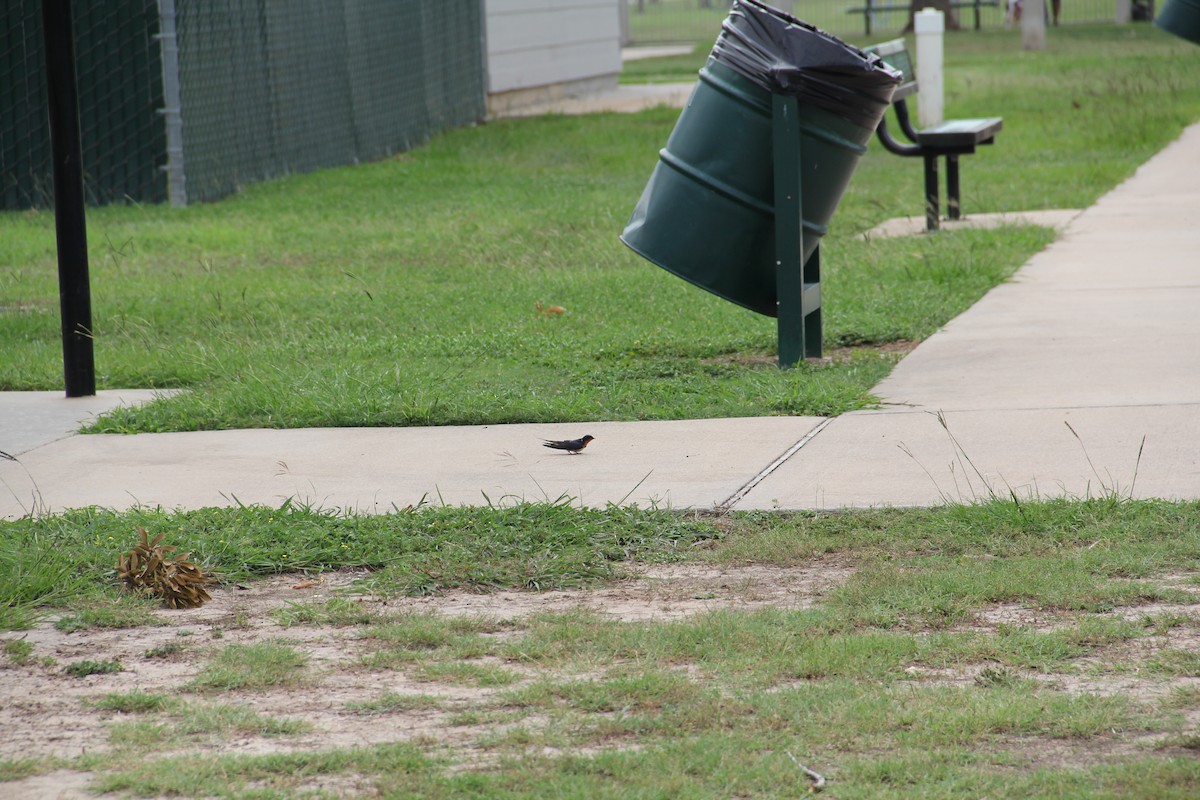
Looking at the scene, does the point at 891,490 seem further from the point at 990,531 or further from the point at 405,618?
the point at 405,618

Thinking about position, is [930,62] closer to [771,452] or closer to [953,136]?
[953,136]

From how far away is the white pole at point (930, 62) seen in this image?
1698 centimetres

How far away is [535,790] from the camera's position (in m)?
2.94

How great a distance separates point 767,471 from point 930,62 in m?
13.0

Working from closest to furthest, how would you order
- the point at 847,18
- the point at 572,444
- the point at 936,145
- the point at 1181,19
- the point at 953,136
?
the point at 572,444 → the point at 953,136 → the point at 936,145 → the point at 1181,19 → the point at 847,18

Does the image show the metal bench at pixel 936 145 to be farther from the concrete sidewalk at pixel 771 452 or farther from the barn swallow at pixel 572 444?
the barn swallow at pixel 572 444

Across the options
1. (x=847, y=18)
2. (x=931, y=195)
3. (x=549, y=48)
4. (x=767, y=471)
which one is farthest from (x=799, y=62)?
(x=847, y=18)

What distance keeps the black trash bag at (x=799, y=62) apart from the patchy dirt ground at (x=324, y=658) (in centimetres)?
279

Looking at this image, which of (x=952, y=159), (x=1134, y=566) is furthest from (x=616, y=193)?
(x=1134, y=566)

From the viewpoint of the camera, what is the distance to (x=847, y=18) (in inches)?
2265

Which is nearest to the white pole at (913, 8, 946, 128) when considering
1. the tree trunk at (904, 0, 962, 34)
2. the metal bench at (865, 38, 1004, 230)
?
the metal bench at (865, 38, 1004, 230)

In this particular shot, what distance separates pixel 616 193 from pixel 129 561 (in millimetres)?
9610

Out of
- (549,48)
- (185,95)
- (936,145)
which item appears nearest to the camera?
(936,145)

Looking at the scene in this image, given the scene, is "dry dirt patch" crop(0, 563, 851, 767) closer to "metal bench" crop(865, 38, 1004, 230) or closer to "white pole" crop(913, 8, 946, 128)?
"metal bench" crop(865, 38, 1004, 230)
